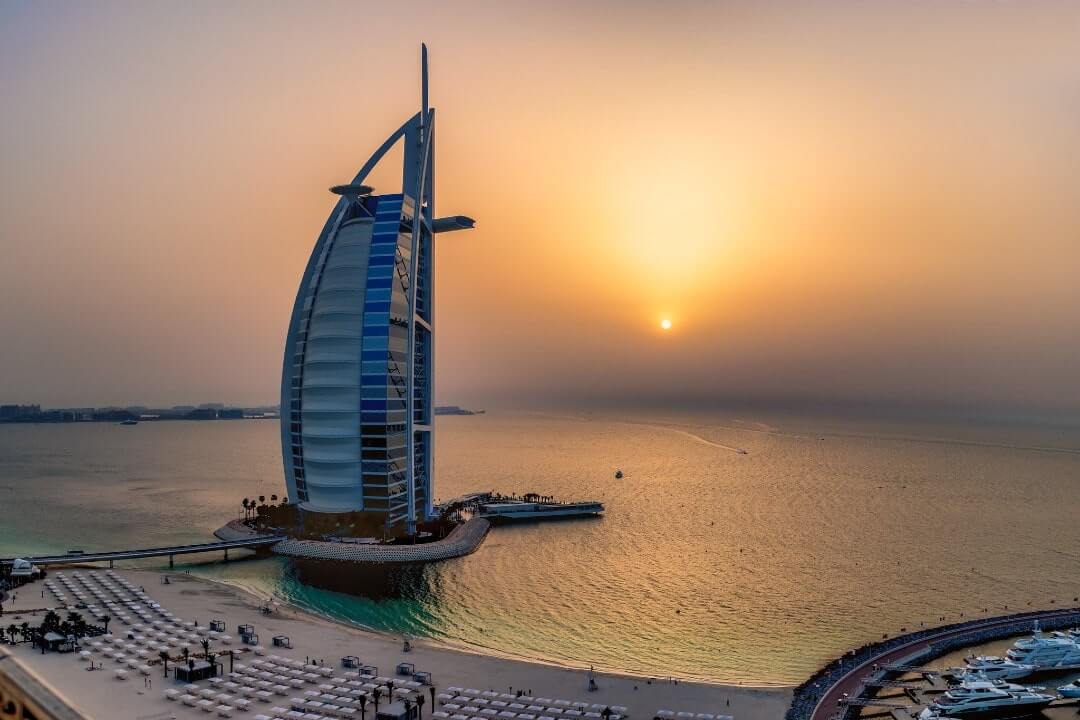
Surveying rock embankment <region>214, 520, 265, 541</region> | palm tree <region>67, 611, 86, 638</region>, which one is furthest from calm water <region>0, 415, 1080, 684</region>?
palm tree <region>67, 611, 86, 638</region>

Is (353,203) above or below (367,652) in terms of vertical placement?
above

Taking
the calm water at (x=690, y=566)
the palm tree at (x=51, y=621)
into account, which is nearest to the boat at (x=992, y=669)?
the calm water at (x=690, y=566)

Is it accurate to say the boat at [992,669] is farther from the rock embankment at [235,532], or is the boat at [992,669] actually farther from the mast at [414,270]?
the rock embankment at [235,532]

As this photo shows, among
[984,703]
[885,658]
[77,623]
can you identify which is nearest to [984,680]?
[984,703]

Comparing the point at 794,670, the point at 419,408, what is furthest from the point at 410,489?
the point at 794,670

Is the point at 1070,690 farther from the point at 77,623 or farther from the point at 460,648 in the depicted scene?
the point at 77,623

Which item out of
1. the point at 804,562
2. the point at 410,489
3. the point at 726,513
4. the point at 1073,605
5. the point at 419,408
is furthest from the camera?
the point at 726,513

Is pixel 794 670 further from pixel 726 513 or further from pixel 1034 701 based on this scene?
pixel 726 513
